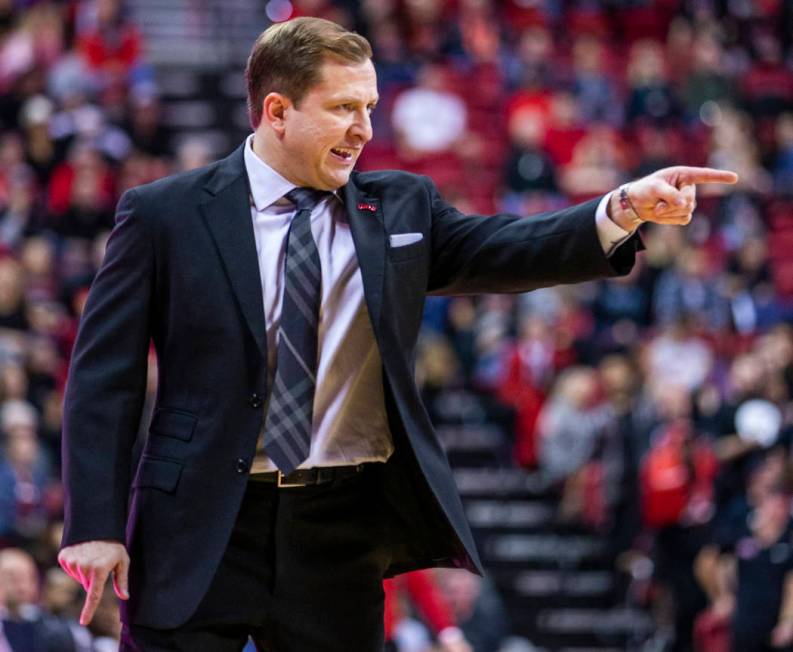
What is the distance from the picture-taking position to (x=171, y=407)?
12.2 ft

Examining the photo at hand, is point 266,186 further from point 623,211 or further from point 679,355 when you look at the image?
point 679,355

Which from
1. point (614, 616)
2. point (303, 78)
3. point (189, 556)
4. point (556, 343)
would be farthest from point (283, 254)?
point (556, 343)

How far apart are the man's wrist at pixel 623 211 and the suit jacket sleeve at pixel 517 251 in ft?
0.16

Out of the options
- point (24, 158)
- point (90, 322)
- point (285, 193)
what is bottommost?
point (24, 158)

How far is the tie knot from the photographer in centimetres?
383

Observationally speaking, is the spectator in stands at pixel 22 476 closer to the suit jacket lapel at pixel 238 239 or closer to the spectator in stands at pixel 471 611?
the spectator in stands at pixel 471 611

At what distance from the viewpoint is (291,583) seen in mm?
3707

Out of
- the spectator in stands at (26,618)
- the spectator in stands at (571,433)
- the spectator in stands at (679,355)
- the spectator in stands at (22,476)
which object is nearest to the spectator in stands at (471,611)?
the spectator in stands at (571,433)

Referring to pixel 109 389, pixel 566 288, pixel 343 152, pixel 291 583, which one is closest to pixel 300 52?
pixel 343 152

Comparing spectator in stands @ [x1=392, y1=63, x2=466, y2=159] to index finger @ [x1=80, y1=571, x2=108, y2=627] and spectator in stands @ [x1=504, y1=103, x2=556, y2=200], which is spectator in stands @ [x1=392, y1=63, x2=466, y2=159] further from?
index finger @ [x1=80, y1=571, x2=108, y2=627]

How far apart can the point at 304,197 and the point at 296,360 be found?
1.31 feet

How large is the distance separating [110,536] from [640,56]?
43.8 feet

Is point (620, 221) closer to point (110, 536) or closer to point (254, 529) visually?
point (254, 529)

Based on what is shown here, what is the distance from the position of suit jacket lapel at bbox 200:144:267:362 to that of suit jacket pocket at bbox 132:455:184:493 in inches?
12.3
